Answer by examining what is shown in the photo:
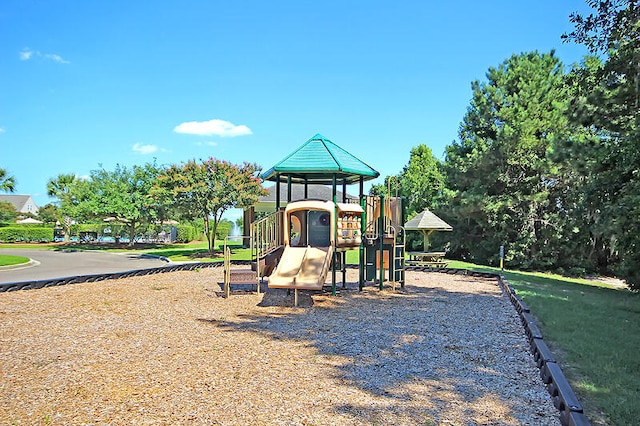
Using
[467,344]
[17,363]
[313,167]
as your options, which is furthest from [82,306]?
[467,344]

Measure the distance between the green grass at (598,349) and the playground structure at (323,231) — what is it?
12.2ft

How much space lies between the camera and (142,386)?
425 cm

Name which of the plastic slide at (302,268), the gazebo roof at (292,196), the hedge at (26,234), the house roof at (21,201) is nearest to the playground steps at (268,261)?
the plastic slide at (302,268)

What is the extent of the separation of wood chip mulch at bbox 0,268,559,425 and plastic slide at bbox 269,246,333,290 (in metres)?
0.54

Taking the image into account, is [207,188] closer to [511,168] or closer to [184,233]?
[511,168]

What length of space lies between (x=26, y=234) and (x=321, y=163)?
38967 millimetres

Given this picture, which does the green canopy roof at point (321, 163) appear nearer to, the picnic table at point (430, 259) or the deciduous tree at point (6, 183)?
the picnic table at point (430, 259)

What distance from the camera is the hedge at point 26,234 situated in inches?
1521

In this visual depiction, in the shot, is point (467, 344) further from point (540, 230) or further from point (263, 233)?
point (540, 230)

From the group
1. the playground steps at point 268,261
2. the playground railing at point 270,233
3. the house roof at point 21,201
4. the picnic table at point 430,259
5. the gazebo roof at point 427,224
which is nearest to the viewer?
the playground steps at point 268,261

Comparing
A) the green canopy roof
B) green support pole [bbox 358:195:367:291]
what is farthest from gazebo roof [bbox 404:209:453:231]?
green support pole [bbox 358:195:367:291]

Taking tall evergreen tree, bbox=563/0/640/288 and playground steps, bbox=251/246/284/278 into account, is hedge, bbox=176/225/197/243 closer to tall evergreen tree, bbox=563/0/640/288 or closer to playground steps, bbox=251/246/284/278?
playground steps, bbox=251/246/284/278

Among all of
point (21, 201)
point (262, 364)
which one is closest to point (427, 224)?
point (262, 364)

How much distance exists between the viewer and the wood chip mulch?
3.71 m
